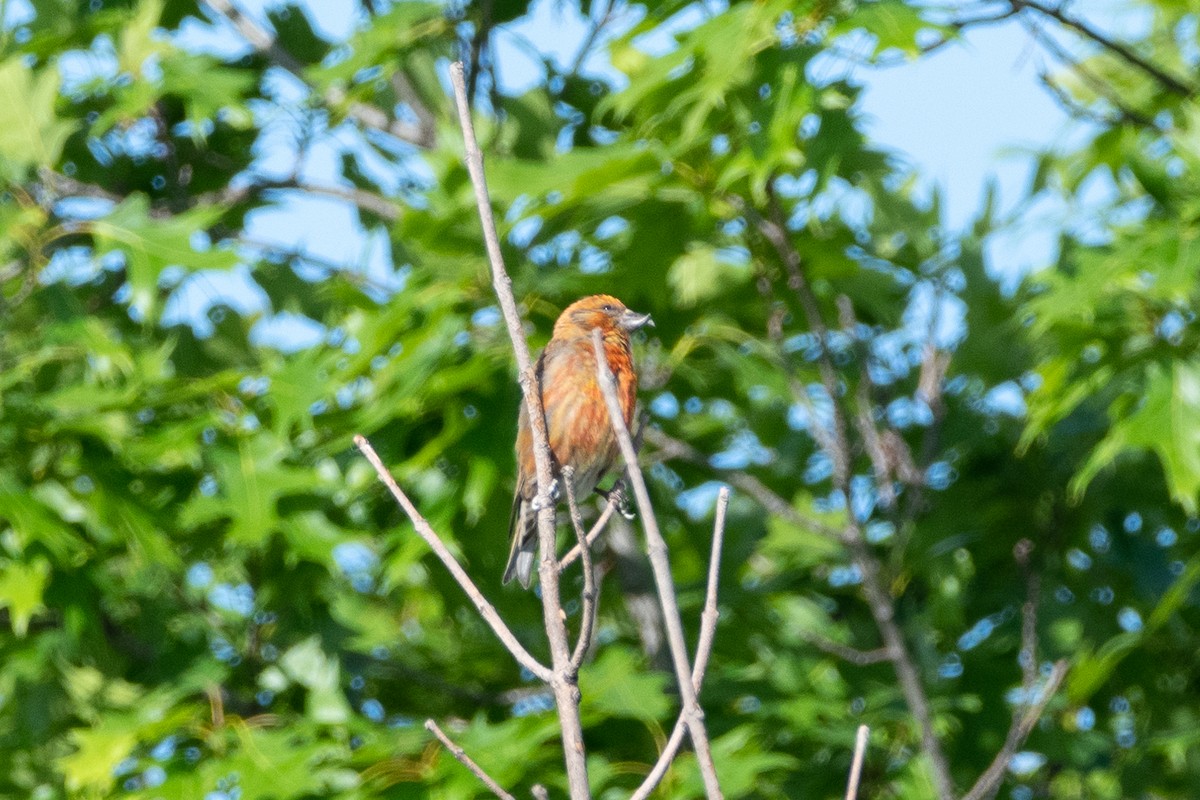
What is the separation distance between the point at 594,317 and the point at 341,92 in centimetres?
Result: 253

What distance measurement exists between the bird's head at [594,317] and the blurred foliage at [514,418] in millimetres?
176

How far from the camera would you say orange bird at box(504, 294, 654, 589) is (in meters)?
5.42

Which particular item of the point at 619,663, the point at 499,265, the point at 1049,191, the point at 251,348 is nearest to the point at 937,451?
the point at 1049,191

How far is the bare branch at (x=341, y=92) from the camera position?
7551 millimetres

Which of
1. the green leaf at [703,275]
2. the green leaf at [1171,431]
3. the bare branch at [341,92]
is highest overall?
the bare branch at [341,92]

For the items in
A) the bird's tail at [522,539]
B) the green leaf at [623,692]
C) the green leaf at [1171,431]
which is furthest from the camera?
the bird's tail at [522,539]

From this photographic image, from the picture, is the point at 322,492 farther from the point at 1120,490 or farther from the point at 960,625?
the point at 1120,490

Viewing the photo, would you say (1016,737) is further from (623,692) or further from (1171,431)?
(623,692)

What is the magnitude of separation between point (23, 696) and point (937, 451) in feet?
13.2

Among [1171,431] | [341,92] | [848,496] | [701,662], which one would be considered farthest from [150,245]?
[701,662]

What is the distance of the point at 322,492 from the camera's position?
Result: 613cm

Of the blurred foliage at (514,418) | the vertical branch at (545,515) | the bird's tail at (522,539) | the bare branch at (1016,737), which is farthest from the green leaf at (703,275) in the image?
the vertical branch at (545,515)

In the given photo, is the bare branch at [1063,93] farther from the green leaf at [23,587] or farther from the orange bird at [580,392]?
the green leaf at [23,587]

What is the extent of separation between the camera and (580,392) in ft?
18.2
